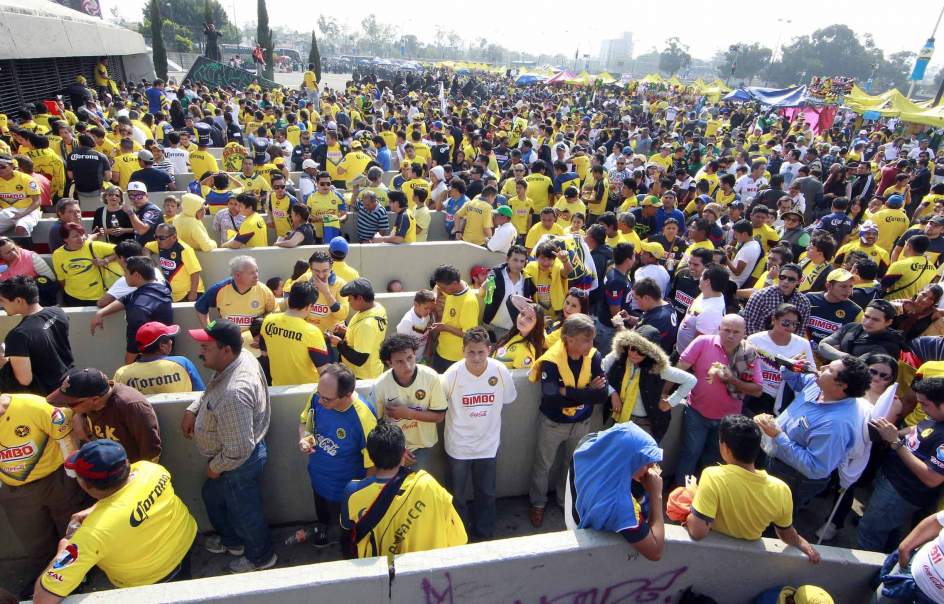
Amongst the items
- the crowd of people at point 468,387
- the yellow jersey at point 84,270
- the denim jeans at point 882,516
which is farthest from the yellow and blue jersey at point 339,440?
the yellow jersey at point 84,270

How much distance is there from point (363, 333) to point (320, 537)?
162 cm

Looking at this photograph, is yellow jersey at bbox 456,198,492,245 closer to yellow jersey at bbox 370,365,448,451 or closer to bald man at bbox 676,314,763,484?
bald man at bbox 676,314,763,484

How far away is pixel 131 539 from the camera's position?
102 inches

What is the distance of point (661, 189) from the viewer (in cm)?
961

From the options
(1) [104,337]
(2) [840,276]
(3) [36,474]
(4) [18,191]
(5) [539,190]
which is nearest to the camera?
(3) [36,474]

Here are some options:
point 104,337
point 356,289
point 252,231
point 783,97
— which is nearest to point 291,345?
point 356,289

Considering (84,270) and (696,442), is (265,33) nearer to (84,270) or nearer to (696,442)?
(84,270)

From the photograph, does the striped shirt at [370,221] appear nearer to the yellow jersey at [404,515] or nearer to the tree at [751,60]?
the yellow jersey at [404,515]

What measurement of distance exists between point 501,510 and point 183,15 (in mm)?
82774

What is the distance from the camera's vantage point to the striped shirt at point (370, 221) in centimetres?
785

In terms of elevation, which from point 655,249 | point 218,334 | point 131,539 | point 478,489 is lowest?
point 478,489

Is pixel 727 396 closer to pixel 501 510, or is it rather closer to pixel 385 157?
pixel 501 510

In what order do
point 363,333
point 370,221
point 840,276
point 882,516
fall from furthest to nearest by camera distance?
point 370,221 → point 840,276 → point 363,333 → point 882,516

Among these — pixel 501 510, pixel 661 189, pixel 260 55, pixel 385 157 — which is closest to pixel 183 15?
pixel 260 55
